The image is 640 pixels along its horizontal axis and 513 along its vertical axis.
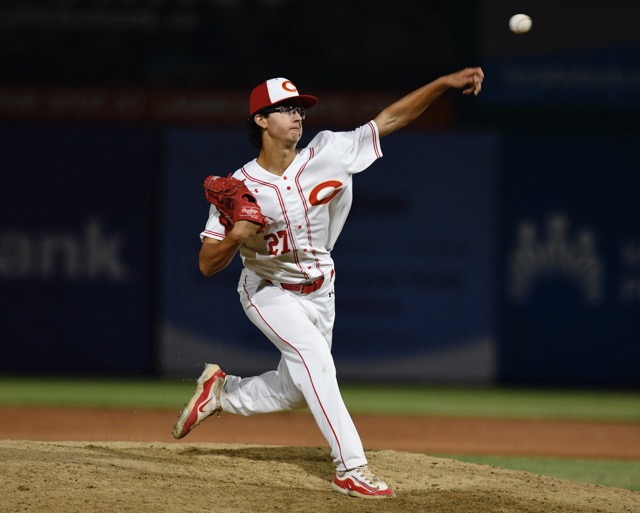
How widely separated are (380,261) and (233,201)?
588 centimetres

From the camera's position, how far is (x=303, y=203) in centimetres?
505

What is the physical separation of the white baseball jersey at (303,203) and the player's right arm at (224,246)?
113mm

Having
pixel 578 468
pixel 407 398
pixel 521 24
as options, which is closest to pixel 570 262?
pixel 407 398

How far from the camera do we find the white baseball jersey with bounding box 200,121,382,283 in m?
5.05

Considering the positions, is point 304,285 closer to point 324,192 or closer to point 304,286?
point 304,286

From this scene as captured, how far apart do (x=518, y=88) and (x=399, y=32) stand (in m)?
1.26

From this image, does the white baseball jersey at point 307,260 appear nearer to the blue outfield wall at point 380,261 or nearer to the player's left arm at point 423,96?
the player's left arm at point 423,96

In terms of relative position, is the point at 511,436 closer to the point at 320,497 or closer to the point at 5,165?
the point at 320,497

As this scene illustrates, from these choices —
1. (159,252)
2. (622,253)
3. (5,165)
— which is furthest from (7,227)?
(622,253)

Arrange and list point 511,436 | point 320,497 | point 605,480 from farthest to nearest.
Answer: point 511,436
point 605,480
point 320,497

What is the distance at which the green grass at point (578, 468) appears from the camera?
20.0 ft

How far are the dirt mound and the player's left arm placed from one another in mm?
1623

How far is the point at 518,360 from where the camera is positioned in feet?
34.7

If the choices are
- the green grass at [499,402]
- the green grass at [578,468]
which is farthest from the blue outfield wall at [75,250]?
the green grass at [578,468]
